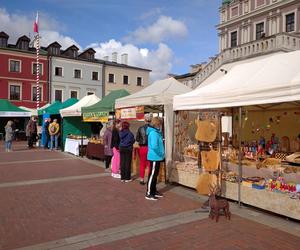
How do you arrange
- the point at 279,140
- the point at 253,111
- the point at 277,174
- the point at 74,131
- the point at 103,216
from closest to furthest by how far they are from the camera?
the point at 103,216 → the point at 277,174 → the point at 279,140 → the point at 253,111 → the point at 74,131

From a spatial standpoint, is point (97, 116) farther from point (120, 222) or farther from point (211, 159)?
point (120, 222)

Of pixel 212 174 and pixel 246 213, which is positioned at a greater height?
pixel 212 174

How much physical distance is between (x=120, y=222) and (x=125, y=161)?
11.4 feet

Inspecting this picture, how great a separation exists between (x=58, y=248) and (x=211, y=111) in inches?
229

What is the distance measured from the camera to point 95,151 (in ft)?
43.2

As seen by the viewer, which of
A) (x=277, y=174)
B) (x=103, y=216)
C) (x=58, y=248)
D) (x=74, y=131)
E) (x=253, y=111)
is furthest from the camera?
(x=74, y=131)

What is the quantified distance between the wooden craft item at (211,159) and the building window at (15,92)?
3783cm

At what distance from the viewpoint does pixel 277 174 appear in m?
6.24

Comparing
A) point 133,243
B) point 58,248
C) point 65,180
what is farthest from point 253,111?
point 58,248

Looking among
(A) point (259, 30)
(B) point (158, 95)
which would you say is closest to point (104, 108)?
(B) point (158, 95)

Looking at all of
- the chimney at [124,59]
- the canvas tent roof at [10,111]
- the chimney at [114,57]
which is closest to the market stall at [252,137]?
the canvas tent roof at [10,111]

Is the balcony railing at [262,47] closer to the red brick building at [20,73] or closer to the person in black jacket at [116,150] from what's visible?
the person in black jacket at [116,150]

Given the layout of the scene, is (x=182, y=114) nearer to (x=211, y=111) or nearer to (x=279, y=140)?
(x=211, y=111)

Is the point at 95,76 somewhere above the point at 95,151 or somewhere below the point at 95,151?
above
